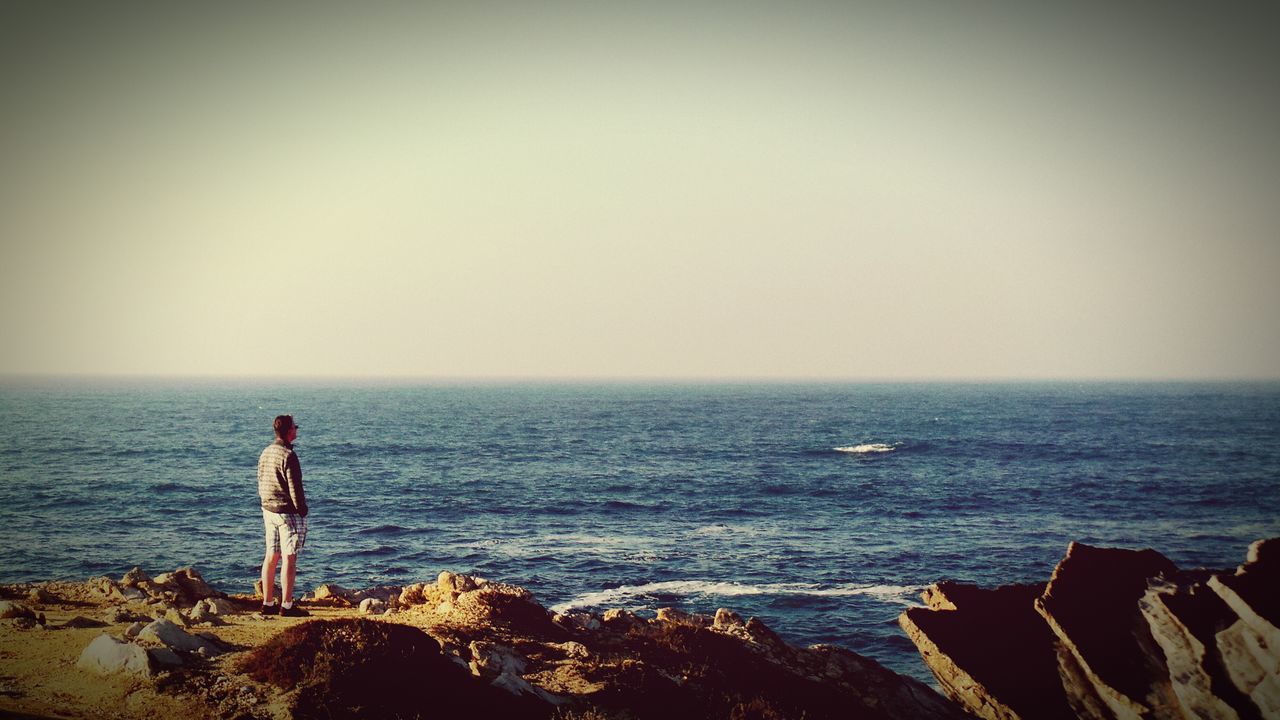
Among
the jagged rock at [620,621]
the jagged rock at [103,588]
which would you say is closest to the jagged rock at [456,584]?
the jagged rock at [620,621]

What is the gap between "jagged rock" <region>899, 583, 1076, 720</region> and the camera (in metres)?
15.5

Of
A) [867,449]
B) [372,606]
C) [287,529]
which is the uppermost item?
[287,529]

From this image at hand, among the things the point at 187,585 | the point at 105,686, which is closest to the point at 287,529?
the point at 105,686

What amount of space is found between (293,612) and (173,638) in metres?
2.47

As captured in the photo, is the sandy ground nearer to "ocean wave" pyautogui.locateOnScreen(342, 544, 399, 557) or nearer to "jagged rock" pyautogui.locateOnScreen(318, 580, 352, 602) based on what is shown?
"jagged rock" pyautogui.locateOnScreen(318, 580, 352, 602)

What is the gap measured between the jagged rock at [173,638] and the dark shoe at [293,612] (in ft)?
5.92

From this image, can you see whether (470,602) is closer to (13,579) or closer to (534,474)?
(13,579)

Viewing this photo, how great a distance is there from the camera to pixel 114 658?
406 inches

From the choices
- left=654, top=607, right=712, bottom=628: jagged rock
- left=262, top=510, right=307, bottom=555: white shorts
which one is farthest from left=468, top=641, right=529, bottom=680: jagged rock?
left=654, top=607, right=712, bottom=628: jagged rock

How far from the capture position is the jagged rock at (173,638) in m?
10.9

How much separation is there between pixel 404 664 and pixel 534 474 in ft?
180

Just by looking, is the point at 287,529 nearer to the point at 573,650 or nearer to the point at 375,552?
the point at 573,650

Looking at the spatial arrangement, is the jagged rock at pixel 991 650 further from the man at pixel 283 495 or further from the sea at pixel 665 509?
the man at pixel 283 495

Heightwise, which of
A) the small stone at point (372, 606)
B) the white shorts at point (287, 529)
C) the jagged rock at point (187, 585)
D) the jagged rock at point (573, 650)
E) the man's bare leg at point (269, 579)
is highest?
the white shorts at point (287, 529)
